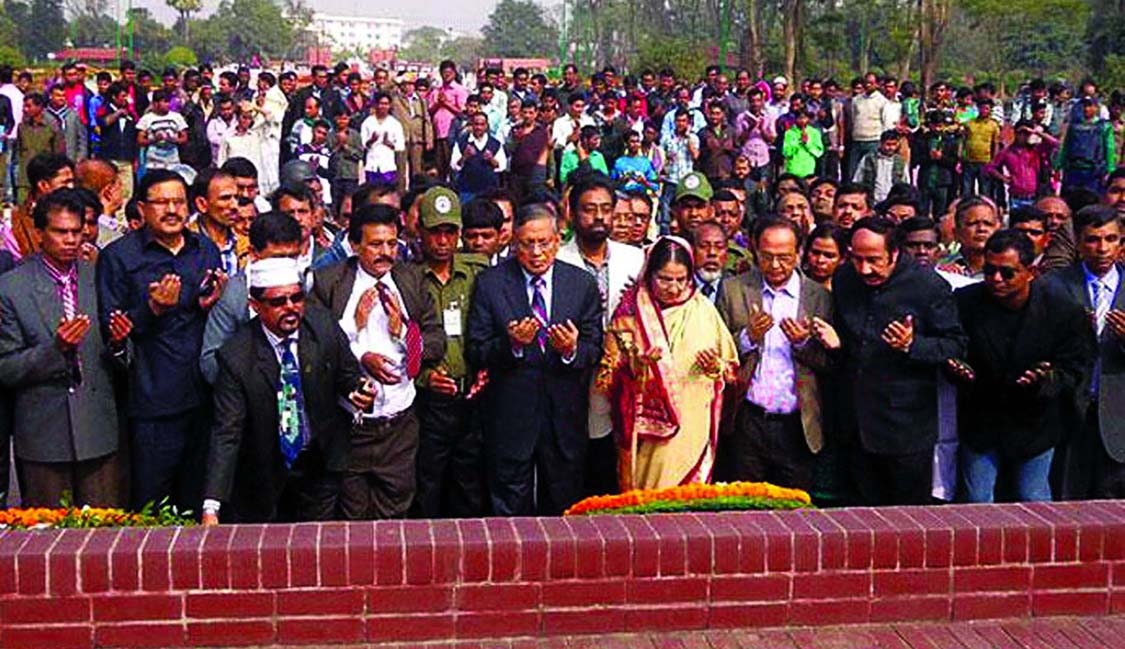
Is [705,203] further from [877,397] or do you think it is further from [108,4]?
[108,4]

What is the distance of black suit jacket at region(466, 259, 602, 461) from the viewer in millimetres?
5734

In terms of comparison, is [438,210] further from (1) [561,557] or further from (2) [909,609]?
(2) [909,609]

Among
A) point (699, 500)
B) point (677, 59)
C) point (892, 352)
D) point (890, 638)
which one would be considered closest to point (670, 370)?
point (699, 500)

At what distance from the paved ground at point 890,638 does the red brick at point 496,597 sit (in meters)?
0.13

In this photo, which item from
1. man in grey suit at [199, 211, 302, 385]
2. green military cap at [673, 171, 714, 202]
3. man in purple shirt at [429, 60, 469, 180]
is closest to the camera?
man in grey suit at [199, 211, 302, 385]

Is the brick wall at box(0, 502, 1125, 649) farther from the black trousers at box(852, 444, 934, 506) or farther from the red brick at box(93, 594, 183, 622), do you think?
the black trousers at box(852, 444, 934, 506)

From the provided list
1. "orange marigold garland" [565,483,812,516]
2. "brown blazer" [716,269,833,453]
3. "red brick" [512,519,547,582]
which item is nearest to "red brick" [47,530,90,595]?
"red brick" [512,519,547,582]

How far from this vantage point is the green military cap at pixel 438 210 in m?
5.85

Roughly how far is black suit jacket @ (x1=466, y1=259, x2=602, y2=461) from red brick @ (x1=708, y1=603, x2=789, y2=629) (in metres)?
1.52

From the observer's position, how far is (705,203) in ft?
25.3

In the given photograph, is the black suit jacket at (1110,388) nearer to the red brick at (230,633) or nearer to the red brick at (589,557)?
the red brick at (589,557)

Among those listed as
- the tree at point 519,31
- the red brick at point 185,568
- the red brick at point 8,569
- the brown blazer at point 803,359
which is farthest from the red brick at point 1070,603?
the tree at point 519,31

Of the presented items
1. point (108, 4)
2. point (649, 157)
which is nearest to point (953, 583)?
point (649, 157)

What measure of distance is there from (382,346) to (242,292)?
65cm
